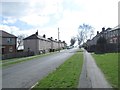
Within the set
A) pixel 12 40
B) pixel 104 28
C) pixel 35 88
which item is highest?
pixel 104 28

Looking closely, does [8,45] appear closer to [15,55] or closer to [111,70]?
[15,55]

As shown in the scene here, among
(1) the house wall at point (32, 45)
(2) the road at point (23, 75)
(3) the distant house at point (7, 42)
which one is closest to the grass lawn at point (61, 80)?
(2) the road at point (23, 75)

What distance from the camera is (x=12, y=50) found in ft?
222

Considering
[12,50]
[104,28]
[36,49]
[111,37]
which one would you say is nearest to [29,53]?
[12,50]

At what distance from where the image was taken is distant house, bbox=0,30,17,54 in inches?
2576

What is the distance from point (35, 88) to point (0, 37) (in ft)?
180

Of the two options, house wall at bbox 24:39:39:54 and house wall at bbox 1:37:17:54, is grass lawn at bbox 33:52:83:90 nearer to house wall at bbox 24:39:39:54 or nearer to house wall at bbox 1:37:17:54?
house wall at bbox 1:37:17:54

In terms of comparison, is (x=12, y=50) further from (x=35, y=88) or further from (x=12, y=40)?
(x=35, y=88)

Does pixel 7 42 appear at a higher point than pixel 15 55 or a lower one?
higher

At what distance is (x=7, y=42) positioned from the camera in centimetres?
6656

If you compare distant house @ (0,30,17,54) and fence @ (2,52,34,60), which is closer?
fence @ (2,52,34,60)

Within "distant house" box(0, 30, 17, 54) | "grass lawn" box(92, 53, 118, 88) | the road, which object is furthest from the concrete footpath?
"distant house" box(0, 30, 17, 54)

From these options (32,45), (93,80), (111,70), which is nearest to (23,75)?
(93,80)

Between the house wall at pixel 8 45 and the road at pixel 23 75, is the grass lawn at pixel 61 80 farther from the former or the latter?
the house wall at pixel 8 45
